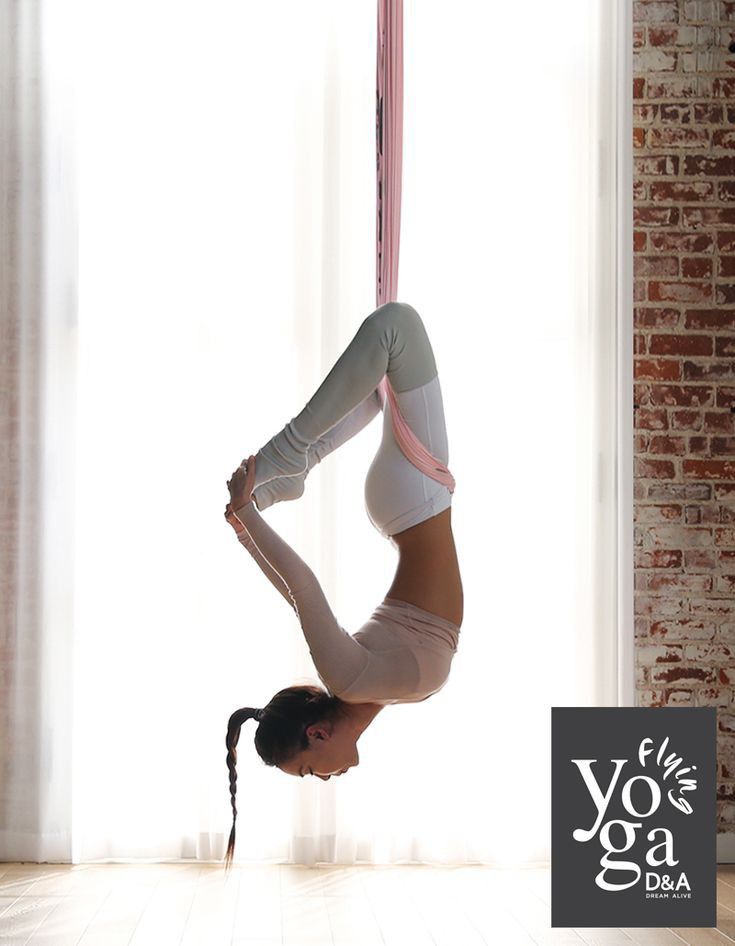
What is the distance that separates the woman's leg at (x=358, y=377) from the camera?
2236mm

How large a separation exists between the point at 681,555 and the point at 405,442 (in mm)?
2655

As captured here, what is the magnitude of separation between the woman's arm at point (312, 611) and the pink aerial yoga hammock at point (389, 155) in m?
0.34

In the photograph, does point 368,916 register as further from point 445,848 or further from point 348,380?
point 348,380

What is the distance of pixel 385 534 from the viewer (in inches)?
95.0

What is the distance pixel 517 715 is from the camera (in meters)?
4.54

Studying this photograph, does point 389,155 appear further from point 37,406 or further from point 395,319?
point 37,406

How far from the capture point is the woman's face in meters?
2.43

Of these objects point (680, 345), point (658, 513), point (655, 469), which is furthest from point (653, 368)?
point (658, 513)

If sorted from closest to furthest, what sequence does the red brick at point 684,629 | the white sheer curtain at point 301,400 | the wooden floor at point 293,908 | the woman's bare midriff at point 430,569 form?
the woman's bare midriff at point 430,569 → the wooden floor at point 293,908 → the white sheer curtain at point 301,400 → the red brick at point 684,629

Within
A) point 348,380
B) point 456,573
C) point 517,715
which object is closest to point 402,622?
point 456,573

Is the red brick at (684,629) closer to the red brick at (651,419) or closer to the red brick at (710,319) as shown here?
the red brick at (651,419)

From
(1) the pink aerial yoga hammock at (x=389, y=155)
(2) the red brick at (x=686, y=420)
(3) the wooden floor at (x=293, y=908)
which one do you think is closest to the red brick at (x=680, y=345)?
(2) the red brick at (x=686, y=420)

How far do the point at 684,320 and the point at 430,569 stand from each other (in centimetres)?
270

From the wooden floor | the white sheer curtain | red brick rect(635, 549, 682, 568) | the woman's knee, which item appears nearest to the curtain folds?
the white sheer curtain
